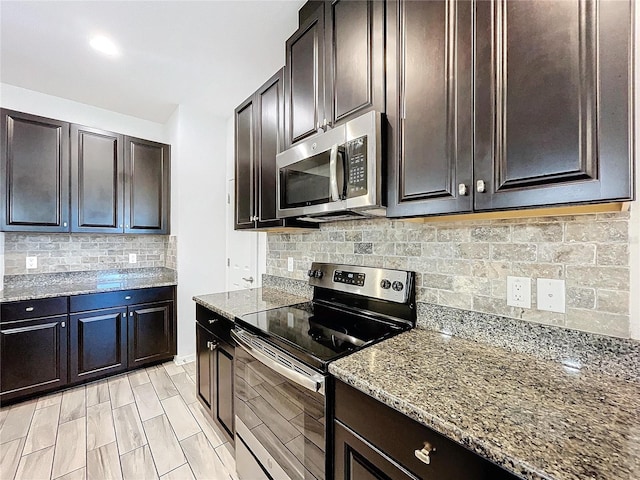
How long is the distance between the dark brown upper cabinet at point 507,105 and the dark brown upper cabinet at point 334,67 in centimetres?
8

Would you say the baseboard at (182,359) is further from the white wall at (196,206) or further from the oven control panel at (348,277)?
the oven control panel at (348,277)

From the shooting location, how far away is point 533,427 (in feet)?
→ 2.11

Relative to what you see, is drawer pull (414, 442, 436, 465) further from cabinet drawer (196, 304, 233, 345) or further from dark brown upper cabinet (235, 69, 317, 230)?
dark brown upper cabinet (235, 69, 317, 230)

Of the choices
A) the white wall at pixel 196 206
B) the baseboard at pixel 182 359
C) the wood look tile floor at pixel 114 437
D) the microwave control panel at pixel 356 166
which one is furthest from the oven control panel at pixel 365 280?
the baseboard at pixel 182 359

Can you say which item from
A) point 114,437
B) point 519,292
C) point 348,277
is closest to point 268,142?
point 348,277

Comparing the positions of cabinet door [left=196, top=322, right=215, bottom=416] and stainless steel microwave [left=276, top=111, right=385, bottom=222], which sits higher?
stainless steel microwave [left=276, top=111, right=385, bottom=222]

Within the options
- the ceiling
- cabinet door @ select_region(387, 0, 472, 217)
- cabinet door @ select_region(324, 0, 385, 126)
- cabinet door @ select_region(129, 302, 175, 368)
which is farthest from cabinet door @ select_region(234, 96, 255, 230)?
cabinet door @ select_region(129, 302, 175, 368)

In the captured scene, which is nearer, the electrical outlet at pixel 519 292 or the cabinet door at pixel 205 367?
the electrical outlet at pixel 519 292

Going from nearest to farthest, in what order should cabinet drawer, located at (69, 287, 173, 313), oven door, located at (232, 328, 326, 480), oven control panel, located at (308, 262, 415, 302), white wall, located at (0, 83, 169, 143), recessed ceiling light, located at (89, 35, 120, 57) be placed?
oven door, located at (232, 328, 326, 480) → oven control panel, located at (308, 262, 415, 302) → recessed ceiling light, located at (89, 35, 120, 57) → cabinet drawer, located at (69, 287, 173, 313) → white wall, located at (0, 83, 169, 143)

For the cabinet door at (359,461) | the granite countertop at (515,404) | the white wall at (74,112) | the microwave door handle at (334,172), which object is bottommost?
the cabinet door at (359,461)

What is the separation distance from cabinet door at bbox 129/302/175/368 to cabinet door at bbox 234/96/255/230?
1453 millimetres

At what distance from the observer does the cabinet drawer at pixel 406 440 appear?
2.09ft

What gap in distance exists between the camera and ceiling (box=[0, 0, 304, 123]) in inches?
68.9

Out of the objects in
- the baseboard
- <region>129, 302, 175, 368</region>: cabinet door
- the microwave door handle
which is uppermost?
the microwave door handle
